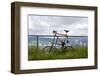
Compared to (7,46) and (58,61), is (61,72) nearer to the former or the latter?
(58,61)

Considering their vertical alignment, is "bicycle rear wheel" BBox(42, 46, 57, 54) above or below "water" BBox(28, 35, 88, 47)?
below

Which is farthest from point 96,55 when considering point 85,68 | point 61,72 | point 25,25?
point 25,25

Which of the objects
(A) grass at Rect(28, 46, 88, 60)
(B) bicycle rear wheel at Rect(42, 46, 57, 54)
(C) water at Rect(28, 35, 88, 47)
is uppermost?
(C) water at Rect(28, 35, 88, 47)

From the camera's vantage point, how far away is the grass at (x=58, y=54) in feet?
5.44

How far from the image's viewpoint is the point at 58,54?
5.68 ft

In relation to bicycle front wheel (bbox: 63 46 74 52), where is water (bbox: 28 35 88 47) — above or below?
above

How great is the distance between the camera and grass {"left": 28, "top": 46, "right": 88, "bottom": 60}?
5.44 ft

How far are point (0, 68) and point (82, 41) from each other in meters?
0.63

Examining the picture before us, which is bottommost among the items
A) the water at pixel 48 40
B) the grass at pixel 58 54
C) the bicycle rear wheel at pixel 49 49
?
the grass at pixel 58 54

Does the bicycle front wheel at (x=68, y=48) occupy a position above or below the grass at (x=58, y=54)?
above

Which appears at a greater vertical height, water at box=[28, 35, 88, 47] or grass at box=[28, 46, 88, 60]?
water at box=[28, 35, 88, 47]

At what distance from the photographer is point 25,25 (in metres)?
1.62

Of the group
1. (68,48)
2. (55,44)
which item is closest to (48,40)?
(55,44)

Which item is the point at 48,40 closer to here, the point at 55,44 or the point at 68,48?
the point at 55,44
